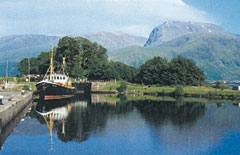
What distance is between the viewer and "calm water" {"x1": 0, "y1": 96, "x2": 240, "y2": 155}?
29516mm

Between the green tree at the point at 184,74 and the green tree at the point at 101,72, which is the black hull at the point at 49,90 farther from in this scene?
the green tree at the point at 184,74

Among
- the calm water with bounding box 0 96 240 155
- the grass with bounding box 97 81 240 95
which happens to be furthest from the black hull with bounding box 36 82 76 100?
the grass with bounding box 97 81 240 95

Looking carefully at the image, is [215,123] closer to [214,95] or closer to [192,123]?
[192,123]

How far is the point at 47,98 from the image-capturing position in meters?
80.3

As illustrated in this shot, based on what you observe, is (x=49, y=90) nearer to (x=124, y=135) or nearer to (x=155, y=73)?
(x=124, y=135)

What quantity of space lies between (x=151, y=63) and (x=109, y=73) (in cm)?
1864

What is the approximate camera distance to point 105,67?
127000 mm

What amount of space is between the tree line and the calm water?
205 ft

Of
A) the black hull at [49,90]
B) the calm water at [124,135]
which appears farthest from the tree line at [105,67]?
the calm water at [124,135]

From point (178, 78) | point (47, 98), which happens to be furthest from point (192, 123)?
point (178, 78)

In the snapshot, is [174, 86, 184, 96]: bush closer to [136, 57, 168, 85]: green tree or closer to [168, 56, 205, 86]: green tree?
[168, 56, 205, 86]: green tree

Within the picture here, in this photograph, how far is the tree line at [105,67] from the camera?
11381 cm

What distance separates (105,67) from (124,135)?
9235 centimetres

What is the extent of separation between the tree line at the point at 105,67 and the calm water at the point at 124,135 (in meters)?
62.5
